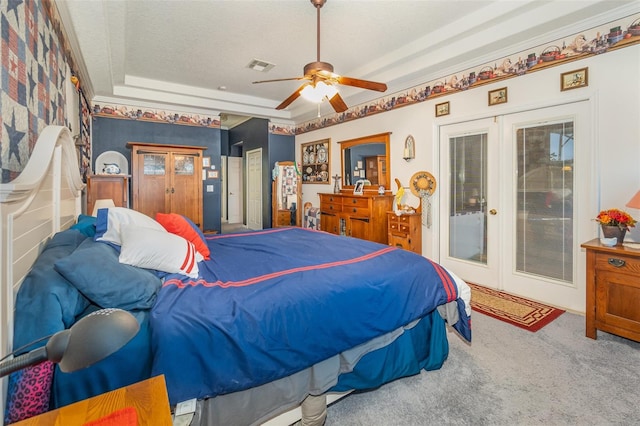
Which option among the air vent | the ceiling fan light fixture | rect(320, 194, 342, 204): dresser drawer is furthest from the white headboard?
rect(320, 194, 342, 204): dresser drawer

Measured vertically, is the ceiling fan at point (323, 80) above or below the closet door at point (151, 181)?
above

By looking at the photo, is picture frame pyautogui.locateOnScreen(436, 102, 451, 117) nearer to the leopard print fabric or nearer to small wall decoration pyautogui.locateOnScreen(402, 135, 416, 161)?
small wall decoration pyautogui.locateOnScreen(402, 135, 416, 161)

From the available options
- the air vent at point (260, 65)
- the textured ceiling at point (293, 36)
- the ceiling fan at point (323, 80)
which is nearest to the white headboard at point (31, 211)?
the textured ceiling at point (293, 36)

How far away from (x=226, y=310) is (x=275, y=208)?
203 inches

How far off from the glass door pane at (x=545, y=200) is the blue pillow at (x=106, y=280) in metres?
3.48

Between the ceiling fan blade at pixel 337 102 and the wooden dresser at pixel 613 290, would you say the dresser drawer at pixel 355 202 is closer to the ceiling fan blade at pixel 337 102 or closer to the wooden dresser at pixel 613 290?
the ceiling fan blade at pixel 337 102

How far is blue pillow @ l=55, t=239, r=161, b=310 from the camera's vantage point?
126 cm

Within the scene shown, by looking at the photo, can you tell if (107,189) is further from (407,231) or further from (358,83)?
(407,231)

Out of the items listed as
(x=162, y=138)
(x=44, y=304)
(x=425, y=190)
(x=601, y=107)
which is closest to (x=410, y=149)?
(x=425, y=190)

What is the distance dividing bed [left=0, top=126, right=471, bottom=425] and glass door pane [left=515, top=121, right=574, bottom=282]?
169 cm

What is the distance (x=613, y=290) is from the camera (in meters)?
2.27

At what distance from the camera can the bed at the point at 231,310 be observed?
1.20 metres

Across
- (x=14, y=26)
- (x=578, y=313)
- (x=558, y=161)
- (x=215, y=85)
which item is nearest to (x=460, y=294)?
(x=578, y=313)

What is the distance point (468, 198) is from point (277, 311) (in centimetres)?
316
